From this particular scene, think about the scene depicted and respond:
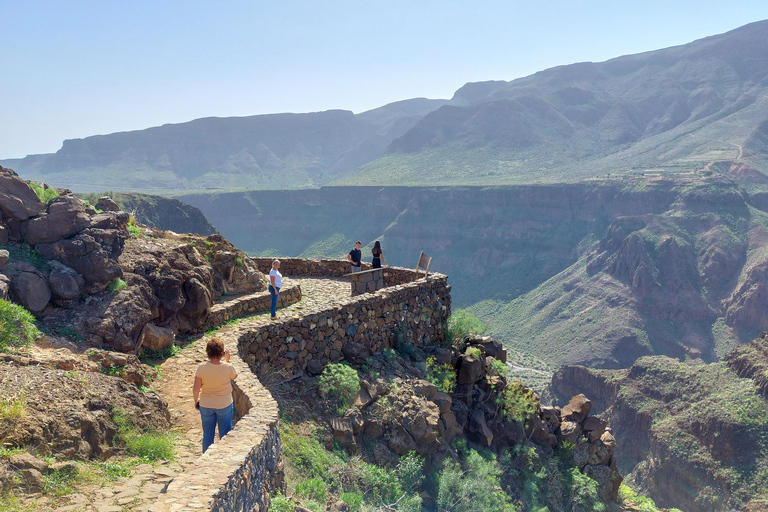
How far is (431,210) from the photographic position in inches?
4619

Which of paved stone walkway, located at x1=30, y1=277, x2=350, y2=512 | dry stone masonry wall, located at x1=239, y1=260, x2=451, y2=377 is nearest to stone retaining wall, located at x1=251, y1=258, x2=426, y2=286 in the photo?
dry stone masonry wall, located at x1=239, y1=260, x2=451, y2=377

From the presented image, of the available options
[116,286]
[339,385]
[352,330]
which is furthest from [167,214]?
[339,385]

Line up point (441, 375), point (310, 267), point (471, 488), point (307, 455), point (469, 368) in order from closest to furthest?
point (307, 455) < point (471, 488) < point (441, 375) < point (469, 368) < point (310, 267)

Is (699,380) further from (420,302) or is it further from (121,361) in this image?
(121,361)

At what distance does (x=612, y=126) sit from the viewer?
488 ft

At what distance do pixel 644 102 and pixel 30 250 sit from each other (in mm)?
171927

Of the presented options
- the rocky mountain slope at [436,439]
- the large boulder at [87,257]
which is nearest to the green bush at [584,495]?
the rocky mountain slope at [436,439]

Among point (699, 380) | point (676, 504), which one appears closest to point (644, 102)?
point (699, 380)

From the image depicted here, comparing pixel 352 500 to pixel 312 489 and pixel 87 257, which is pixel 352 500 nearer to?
pixel 312 489

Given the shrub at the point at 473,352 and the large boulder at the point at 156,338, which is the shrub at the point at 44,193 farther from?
the shrub at the point at 473,352

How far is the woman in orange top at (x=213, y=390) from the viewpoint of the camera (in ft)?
25.2

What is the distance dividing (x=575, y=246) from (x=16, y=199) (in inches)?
3990

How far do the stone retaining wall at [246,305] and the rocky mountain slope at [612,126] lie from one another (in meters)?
101

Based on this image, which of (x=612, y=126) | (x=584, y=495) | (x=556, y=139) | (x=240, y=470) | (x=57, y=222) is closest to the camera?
(x=240, y=470)
